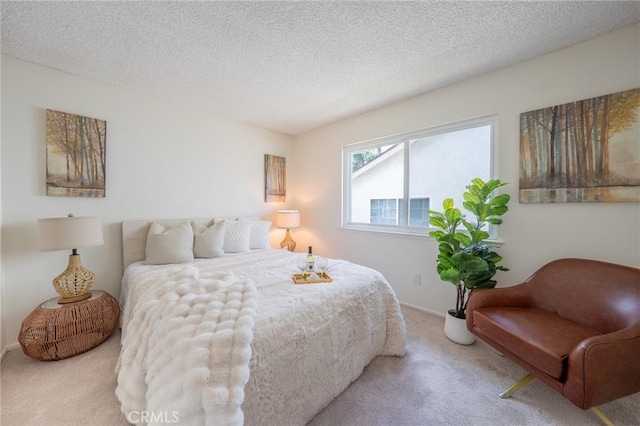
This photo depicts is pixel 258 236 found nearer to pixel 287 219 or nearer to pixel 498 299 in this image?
pixel 287 219

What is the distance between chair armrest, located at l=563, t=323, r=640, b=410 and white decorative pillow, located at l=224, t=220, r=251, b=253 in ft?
9.39

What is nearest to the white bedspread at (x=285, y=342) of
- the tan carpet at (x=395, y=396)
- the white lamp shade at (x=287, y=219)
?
the tan carpet at (x=395, y=396)

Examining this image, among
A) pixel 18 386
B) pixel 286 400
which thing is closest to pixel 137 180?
pixel 18 386

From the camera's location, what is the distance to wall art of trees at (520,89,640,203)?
63.8 inches

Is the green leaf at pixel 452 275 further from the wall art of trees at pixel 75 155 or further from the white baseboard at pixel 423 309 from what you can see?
the wall art of trees at pixel 75 155

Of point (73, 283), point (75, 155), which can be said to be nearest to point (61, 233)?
point (73, 283)

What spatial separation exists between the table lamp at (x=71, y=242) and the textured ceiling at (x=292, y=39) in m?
1.37

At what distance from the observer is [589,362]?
3.58 feet

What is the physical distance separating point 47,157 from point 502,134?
4.13 meters

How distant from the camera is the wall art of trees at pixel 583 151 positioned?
5.32 feet

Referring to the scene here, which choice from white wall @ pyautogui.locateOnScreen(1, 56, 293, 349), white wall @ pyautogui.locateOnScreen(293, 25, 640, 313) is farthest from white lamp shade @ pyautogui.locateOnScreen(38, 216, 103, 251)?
white wall @ pyautogui.locateOnScreen(293, 25, 640, 313)

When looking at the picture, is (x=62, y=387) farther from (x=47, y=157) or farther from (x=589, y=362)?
(x=589, y=362)

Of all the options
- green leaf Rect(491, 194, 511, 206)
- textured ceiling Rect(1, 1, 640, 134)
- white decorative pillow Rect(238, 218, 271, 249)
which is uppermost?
textured ceiling Rect(1, 1, 640, 134)

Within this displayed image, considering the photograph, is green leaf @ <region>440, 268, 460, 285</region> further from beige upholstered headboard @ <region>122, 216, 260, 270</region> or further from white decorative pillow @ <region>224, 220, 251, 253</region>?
beige upholstered headboard @ <region>122, 216, 260, 270</region>
